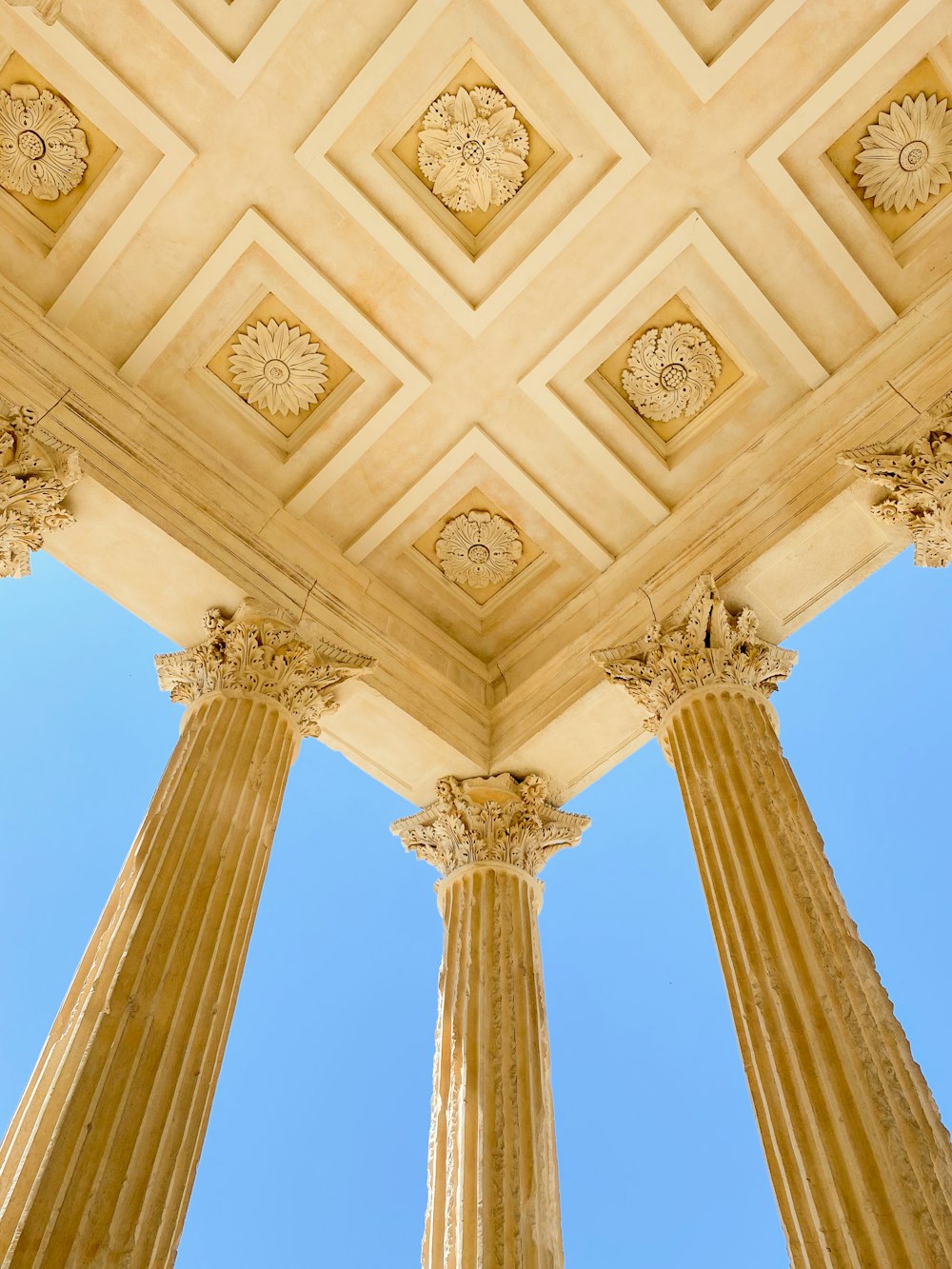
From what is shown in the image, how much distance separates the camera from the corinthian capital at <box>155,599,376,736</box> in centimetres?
1431

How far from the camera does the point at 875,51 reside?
46.0ft

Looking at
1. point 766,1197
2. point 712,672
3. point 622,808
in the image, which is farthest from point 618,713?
point 766,1197

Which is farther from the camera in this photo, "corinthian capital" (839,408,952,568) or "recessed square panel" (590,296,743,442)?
"recessed square panel" (590,296,743,442)

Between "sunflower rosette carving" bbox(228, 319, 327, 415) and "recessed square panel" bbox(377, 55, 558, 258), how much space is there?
2718 mm

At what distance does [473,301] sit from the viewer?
16.1 m

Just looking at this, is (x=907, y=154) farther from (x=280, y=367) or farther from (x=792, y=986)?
(x=792, y=986)

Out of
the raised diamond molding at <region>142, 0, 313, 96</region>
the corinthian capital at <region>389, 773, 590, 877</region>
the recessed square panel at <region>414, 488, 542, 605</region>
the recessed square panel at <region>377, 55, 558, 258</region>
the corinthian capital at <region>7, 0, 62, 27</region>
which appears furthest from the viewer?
the recessed square panel at <region>414, 488, 542, 605</region>

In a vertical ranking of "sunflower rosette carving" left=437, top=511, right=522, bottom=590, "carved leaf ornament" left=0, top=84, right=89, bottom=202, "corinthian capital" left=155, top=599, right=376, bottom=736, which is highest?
"carved leaf ornament" left=0, top=84, right=89, bottom=202

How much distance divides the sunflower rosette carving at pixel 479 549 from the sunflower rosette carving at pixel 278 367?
3.07 metres

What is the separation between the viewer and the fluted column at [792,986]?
29.3 feet

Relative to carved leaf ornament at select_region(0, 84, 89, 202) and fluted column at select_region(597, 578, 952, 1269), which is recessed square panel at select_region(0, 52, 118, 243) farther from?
fluted column at select_region(597, 578, 952, 1269)

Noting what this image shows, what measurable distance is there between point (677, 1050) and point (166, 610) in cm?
3115

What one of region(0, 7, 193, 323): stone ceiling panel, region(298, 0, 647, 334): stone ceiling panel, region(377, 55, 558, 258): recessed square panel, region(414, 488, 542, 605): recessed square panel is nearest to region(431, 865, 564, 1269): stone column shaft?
region(414, 488, 542, 605): recessed square panel

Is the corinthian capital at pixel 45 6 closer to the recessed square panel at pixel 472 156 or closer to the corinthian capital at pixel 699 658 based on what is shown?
the recessed square panel at pixel 472 156
